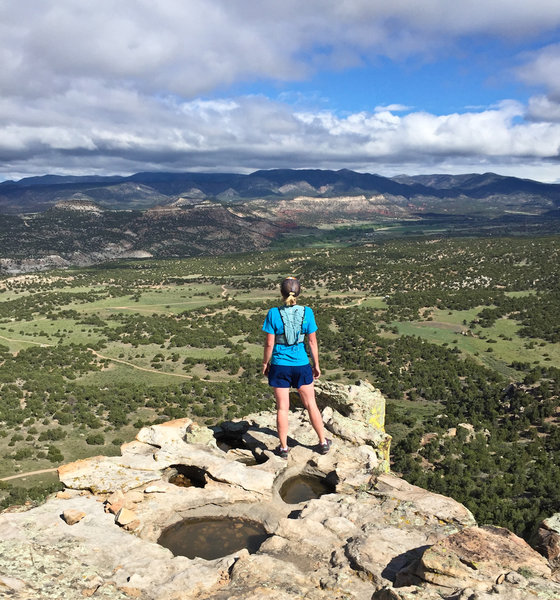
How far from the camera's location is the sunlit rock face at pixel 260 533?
6820mm

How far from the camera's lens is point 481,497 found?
2294 centimetres

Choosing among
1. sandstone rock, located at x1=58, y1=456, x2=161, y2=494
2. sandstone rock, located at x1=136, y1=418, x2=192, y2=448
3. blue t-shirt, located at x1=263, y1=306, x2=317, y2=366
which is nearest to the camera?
sandstone rock, located at x1=58, y1=456, x2=161, y2=494

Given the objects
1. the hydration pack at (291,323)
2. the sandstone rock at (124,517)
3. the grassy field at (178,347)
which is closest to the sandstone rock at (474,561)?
the hydration pack at (291,323)

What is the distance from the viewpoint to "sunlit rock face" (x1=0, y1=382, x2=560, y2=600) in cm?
682

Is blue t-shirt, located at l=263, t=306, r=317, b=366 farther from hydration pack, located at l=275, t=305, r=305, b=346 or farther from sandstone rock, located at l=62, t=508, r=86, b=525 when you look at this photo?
sandstone rock, located at l=62, t=508, r=86, b=525

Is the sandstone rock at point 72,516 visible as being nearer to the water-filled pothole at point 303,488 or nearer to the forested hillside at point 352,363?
the water-filled pothole at point 303,488

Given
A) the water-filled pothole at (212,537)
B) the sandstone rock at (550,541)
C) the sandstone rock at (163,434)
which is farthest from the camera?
the sandstone rock at (163,434)

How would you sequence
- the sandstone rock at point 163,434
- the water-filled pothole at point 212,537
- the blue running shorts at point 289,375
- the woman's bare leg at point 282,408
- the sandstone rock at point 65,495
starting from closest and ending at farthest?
the water-filled pothole at point 212,537
the sandstone rock at point 65,495
the blue running shorts at point 289,375
the woman's bare leg at point 282,408
the sandstone rock at point 163,434

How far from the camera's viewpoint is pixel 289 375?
10.8m

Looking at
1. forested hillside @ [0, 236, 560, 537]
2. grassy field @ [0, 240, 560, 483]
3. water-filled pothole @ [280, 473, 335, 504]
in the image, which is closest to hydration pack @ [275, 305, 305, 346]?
water-filled pothole @ [280, 473, 335, 504]

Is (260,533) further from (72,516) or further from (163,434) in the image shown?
(163,434)

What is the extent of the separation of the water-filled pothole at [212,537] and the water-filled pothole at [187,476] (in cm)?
178

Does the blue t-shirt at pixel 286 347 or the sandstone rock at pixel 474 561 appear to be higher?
the blue t-shirt at pixel 286 347

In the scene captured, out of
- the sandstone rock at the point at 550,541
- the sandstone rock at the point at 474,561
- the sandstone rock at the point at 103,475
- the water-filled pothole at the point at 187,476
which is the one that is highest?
the sandstone rock at the point at 474,561
